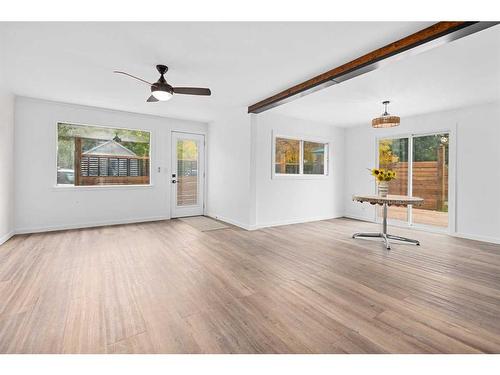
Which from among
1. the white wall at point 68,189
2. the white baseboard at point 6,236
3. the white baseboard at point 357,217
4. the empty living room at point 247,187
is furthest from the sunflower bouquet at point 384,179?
the white baseboard at point 6,236

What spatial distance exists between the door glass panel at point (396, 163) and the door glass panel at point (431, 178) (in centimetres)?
19

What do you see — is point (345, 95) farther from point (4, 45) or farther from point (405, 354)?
point (4, 45)

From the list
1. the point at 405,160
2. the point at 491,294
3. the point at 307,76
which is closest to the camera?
the point at 491,294

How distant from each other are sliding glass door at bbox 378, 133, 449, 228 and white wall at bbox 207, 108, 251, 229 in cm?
345

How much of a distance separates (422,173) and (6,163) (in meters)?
7.70

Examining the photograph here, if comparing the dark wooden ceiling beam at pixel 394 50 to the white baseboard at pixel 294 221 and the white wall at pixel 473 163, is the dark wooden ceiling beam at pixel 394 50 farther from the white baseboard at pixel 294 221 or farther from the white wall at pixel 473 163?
the white wall at pixel 473 163

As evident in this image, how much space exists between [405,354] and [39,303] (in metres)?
2.74

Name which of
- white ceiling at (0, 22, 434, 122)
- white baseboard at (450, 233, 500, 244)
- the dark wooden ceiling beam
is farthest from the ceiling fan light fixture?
white baseboard at (450, 233, 500, 244)

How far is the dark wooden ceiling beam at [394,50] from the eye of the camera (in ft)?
6.68

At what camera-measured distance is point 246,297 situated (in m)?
2.16

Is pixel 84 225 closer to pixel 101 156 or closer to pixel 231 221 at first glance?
pixel 101 156

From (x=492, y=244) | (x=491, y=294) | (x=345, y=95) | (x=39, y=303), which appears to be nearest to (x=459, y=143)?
(x=492, y=244)

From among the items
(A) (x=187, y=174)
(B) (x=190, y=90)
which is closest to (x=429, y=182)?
(B) (x=190, y=90)

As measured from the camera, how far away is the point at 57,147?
187 inches
